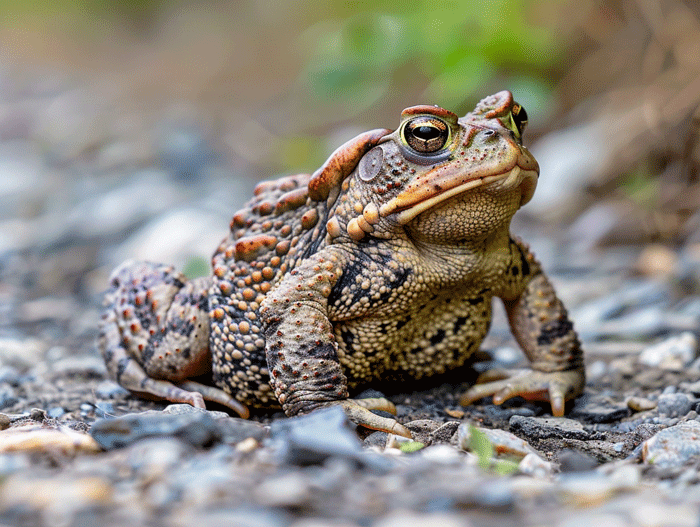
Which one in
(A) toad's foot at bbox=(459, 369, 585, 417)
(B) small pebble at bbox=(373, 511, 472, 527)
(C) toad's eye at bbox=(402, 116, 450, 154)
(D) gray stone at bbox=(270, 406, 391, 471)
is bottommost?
(B) small pebble at bbox=(373, 511, 472, 527)

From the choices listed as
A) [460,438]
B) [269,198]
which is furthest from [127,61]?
[460,438]

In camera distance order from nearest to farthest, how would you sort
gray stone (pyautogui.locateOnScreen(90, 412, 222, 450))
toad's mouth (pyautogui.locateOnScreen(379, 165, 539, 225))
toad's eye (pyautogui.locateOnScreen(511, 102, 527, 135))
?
gray stone (pyautogui.locateOnScreen(90, 412, 222, 450)) → toad's mouth (pyautogui.locateOnScreen(379, 165, 539, 225)) → toad's eye (pyautogui.locateOnScreen(511, 102, 527, 135))

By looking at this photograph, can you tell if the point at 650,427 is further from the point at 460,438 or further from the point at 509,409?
the point at 460,438

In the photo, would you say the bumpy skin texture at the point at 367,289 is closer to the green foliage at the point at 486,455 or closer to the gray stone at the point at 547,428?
the gray stone at the point at 547,428

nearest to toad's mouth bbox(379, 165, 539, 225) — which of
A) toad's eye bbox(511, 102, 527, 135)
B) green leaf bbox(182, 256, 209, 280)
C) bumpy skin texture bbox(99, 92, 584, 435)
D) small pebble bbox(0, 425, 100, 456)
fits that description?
bumpy skin texture bbox(99, 92, 584, 435)

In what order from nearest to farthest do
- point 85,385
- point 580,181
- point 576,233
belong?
point 85,385, point 576,233, point 580,181

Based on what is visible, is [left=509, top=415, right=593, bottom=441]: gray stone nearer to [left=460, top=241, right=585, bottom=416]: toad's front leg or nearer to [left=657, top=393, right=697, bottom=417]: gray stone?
[left=460, top=241, right=585, bottom=416]: toad's front leg

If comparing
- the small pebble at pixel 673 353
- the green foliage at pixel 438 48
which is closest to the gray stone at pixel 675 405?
the small pebble at pixel 673 353
